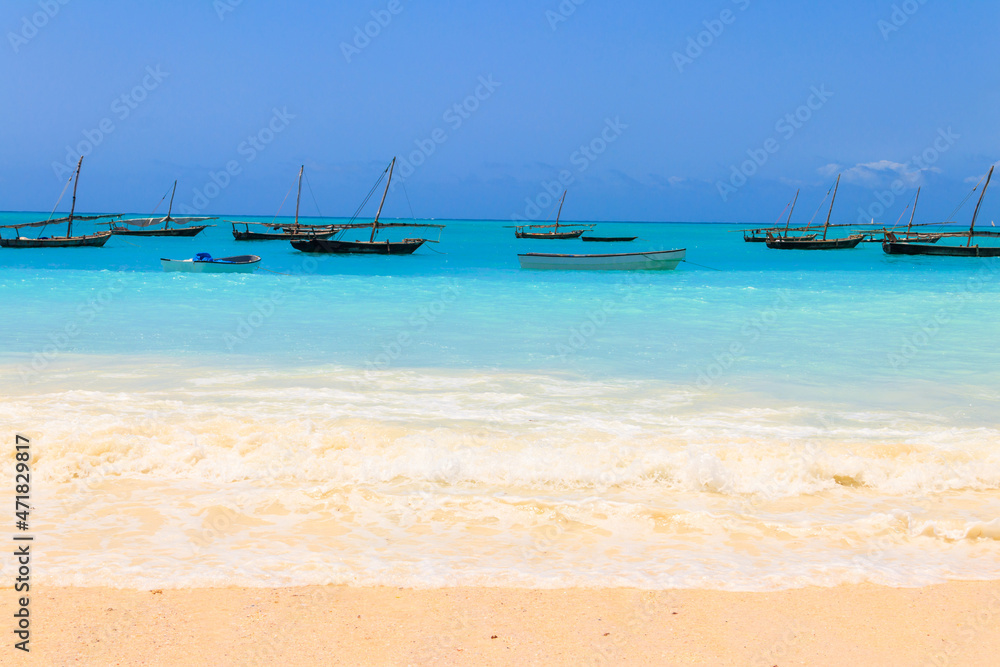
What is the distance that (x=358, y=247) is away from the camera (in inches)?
2183

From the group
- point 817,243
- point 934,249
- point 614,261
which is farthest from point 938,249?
point 614,261

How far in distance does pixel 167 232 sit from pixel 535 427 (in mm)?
98442

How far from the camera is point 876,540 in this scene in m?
4.90

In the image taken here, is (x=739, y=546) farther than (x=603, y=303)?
No

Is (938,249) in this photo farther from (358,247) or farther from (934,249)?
(358,247)

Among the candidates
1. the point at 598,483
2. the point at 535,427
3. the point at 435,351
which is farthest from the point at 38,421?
the point at 435,351

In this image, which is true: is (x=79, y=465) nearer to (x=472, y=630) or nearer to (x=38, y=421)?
(x=38, y=421)
